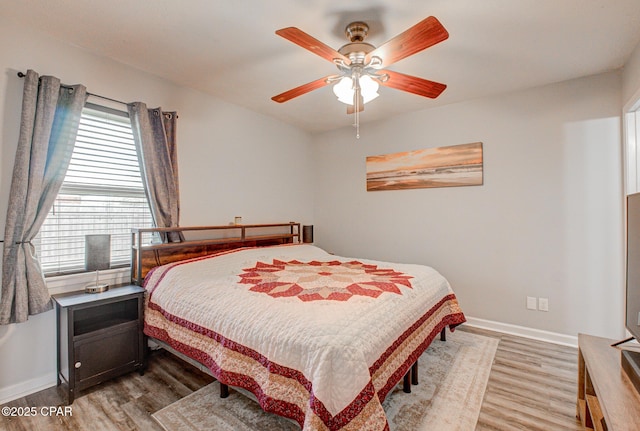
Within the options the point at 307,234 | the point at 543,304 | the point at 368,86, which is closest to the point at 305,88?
the point at 368,86

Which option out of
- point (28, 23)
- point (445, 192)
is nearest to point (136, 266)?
point (28, 23)

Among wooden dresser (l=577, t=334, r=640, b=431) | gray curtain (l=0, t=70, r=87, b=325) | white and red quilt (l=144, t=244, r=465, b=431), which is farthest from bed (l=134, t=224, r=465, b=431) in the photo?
wooden dresser (l=577, t=334, r=640, b=431)

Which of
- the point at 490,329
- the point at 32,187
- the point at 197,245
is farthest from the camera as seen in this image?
the point at 490,329

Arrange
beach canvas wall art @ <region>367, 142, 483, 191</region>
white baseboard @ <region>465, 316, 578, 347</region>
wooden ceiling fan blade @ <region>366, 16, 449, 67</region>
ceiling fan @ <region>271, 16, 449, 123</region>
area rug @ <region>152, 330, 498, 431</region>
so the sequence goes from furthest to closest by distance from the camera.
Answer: beach canvas wall art @ <region>367, 142, 483, 191</region> < white baseboard @ <region>465, 316, 578, 347</region> < area rug @ <region>152, 330, 498, 431</region> < ceiling fan @ <region>271, 16, 449, 123</region> < wooden ceiling fan blade @ <region>366, 16, 449, 67</region>

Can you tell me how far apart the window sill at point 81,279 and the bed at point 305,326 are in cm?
26

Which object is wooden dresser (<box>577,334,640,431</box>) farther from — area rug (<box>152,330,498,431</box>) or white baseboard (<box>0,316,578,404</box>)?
white baseboard (<box>0,316,578,404</box>)

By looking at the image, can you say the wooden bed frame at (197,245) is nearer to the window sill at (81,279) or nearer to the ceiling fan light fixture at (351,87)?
the window sill at (81,279)

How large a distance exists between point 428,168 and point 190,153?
8.88 feet

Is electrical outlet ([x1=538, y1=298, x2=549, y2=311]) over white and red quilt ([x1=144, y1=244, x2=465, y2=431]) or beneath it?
beneath

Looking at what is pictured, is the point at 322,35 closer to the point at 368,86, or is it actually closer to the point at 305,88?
the point at 305,88

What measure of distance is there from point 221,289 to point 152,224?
1245mm

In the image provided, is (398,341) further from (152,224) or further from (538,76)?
(538,76)

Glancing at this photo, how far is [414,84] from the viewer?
7.08 ft

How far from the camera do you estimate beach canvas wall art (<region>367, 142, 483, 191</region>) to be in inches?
133
